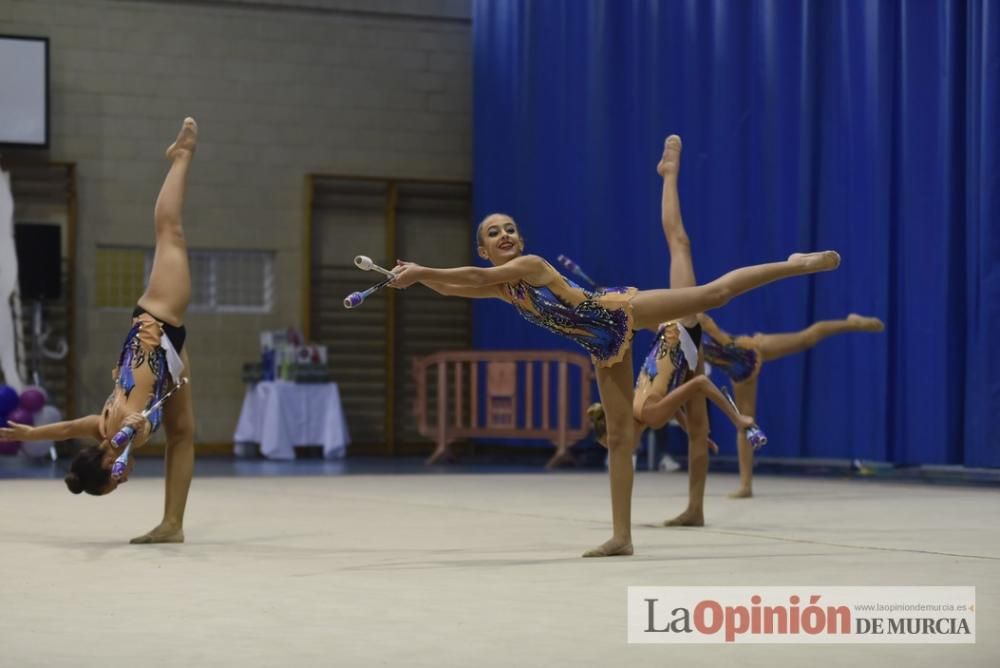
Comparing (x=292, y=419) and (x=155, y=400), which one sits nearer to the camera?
(x=155, y=400)

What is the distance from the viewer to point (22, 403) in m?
10.4

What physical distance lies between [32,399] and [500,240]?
Result: 687 centimetres

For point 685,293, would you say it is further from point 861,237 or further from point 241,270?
point 241,270

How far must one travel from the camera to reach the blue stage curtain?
8.49 metres

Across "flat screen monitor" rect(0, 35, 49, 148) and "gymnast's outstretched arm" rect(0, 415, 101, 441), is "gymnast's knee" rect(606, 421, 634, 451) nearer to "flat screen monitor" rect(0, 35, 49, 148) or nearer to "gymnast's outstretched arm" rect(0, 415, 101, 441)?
"gymnast's outstretched arm" rect(0, 415, 101, 441)

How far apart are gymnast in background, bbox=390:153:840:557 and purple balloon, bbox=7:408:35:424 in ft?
21.9

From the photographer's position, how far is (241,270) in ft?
41.0

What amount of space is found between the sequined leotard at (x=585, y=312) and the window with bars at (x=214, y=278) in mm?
8210

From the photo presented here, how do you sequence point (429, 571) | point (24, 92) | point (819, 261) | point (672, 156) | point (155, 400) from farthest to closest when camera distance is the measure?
point (24, 92)
point (672, 156)
point (155, 400)
point (819, 261)
point (429, 571)

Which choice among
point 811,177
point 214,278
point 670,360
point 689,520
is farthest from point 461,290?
point 214,278

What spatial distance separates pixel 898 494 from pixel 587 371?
353cm

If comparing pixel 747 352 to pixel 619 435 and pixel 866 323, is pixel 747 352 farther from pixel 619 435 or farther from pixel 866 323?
pixel 619 435

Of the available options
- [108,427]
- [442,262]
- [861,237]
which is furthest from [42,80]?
[108,427]

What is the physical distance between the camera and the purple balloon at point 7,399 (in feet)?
33.4
